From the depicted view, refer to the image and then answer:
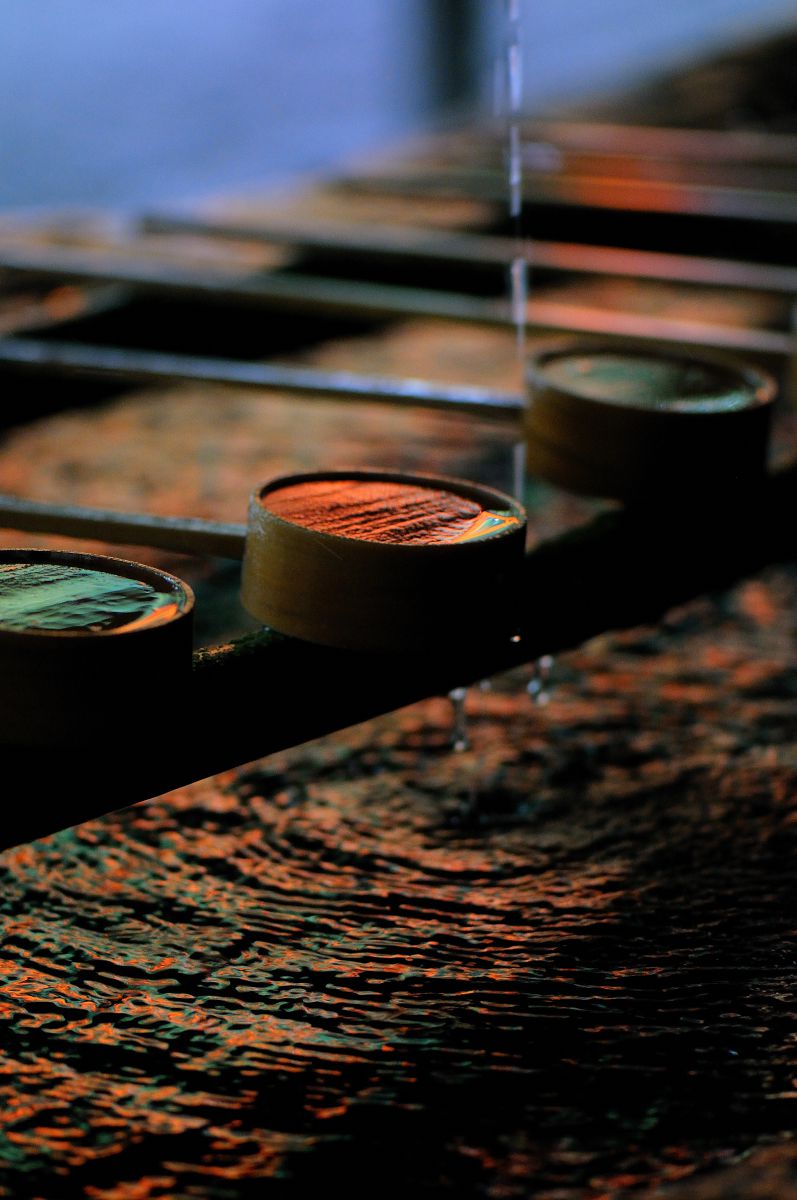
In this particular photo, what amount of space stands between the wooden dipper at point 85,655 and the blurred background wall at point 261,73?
4475 millimetres

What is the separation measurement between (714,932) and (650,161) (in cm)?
472

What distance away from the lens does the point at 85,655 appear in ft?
4.08

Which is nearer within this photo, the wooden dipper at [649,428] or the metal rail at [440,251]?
the wooden dipper at [649,428]

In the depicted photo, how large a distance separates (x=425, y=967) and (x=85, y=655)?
0.51 meters

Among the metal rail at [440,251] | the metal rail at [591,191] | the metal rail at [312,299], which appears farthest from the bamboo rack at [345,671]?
the metal rail at [591,191]

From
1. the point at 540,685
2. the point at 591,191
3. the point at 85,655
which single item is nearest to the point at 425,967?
the point at 85,655

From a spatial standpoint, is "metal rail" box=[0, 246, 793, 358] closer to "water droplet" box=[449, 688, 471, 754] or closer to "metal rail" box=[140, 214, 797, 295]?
"metal rail" box=[140, 214, 797, 295]

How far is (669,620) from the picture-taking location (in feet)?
8.79

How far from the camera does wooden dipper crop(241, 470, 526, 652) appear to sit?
143 centimetres

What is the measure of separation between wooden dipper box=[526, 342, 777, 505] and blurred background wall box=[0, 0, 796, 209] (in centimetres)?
380

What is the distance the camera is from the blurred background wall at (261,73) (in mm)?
14680

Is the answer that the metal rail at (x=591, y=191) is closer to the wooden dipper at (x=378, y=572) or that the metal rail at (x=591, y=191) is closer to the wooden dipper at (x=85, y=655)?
the wooden dipper at (x=378, y=572)

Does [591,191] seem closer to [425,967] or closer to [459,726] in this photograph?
[459,726]

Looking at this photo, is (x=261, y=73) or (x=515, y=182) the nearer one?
(x=515, y=182)
